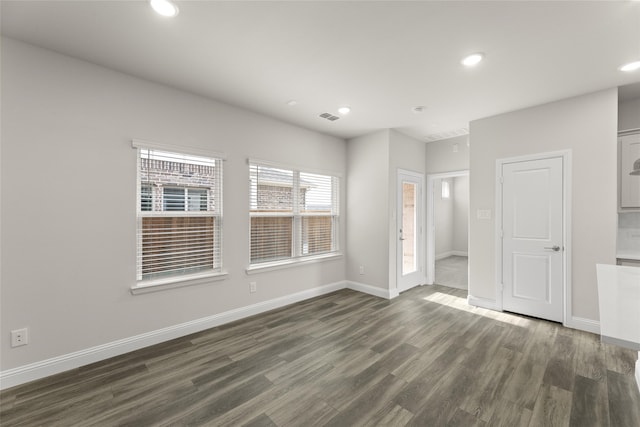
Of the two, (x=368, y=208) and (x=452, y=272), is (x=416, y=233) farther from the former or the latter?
(x=452, y=272)

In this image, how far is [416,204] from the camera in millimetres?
5172

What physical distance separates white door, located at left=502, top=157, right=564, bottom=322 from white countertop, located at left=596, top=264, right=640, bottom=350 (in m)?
1.50

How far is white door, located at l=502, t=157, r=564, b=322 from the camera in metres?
3.46

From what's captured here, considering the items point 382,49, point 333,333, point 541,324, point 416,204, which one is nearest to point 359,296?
point 333,333

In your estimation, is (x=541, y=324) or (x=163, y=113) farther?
(x=541, y=324)

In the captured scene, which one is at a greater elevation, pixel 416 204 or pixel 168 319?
pixel 416 204

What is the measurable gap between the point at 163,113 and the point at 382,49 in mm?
2453

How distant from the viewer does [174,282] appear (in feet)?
10.00

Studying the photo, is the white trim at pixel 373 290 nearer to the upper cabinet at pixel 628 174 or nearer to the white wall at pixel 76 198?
the white wall at pixel 76 198

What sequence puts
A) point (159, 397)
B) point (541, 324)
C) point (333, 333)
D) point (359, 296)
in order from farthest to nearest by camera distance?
1. point (359, 296)
2. point (541, 324)
3. point (333, 333)
4. point (159, 397)

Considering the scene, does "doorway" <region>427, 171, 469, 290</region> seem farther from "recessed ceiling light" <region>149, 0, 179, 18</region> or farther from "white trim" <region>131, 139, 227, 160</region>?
"recessed ceiling light" <region>149, 0, 179, 18</region>

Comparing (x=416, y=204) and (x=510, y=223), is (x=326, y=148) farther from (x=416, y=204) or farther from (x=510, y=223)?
(x=510, y=223)

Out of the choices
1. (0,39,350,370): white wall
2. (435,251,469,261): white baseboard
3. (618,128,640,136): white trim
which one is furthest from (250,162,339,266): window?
(435,251,469,261): white baseboard

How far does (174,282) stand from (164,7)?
2593 millimetres
